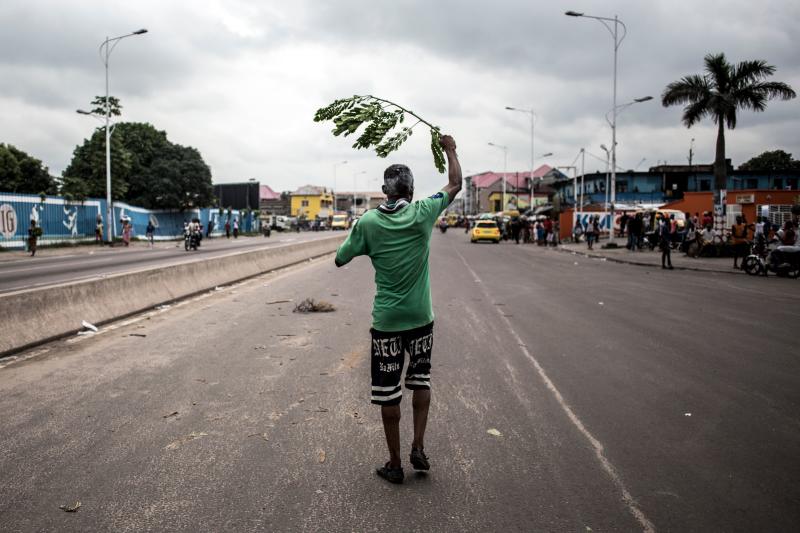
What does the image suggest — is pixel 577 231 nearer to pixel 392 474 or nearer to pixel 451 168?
pixel 451 168

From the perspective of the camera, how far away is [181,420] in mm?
4812

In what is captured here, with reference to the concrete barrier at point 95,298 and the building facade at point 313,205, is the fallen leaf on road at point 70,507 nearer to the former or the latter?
the concrete barrier at point 95,298

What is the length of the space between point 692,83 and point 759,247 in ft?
58.4

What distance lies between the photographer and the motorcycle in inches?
683

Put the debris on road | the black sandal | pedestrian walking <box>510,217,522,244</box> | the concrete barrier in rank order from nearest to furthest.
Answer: the black sandal
the concrete barrier
the debris on road
pedestrian walking <box>510,217,522,244</box>

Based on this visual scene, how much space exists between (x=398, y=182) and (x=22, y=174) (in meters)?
64.7

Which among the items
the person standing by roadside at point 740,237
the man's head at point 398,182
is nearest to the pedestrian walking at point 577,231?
the person standing by roadside at point 740,237

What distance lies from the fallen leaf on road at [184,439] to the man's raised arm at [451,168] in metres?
2.52

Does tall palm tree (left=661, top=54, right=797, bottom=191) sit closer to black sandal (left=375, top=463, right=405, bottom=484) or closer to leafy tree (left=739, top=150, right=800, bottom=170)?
black sandal (left=375, top=463, right=405, bottom=484)

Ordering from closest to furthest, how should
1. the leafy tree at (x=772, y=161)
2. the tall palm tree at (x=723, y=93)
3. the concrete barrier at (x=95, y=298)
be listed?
1. the concrete barrier at (x=95, y=298)
2. the tall palm tree at (x=723, y=93)
3. the leafy tree at (x=772, y=161)

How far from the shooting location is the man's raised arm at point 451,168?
13.2 feet

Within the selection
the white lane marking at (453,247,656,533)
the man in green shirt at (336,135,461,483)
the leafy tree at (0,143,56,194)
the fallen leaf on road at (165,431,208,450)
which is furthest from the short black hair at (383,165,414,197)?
the leafy tree at (0,143,56,194)

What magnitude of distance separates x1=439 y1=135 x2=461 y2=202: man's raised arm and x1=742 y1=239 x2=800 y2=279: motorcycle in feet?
55.4

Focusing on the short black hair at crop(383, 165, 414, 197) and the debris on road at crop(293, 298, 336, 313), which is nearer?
the short black hair at crop(383, 165, 414, 197)
